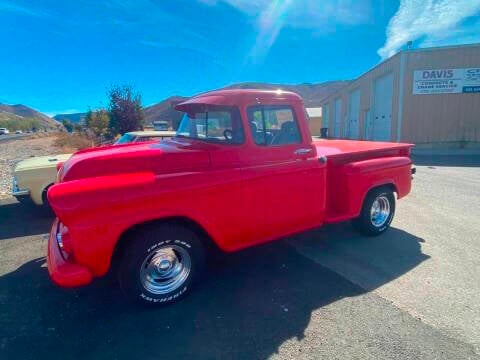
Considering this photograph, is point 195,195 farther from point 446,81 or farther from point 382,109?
point 382,109

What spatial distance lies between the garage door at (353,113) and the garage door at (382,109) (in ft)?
11.5

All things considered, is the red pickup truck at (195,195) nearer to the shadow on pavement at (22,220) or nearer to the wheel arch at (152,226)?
the wheel arch at (152,226)

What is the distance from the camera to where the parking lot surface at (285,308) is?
2.35m

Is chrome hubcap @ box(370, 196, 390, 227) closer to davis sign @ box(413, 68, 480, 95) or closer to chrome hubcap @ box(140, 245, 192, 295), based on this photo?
chrome hubcap @ box(140, 245, 192, 295)

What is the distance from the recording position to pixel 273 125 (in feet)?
11.0

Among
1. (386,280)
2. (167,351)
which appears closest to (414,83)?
(386,280)

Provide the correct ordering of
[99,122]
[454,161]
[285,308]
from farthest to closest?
[99,122], [454,161], [285,308]

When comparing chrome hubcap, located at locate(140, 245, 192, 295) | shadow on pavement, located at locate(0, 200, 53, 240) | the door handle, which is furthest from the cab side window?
shadow on pavement, located at locate(0, 200, 53, 240)

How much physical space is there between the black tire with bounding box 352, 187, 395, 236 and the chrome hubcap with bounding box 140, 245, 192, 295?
2.77 metres

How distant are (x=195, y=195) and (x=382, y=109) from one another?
18586mm

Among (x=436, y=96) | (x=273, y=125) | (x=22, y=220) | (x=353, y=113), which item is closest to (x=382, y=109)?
(x=436, y=96)

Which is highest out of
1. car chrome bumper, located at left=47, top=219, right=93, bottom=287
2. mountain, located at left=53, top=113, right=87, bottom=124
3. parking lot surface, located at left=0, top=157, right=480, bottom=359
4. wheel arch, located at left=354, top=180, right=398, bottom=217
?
mountain, located at left=53, top=113, right=87, bottom=124

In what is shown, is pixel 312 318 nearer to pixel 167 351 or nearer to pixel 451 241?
pixel 167 351

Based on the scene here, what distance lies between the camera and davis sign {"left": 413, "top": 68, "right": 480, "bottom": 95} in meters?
15.0
